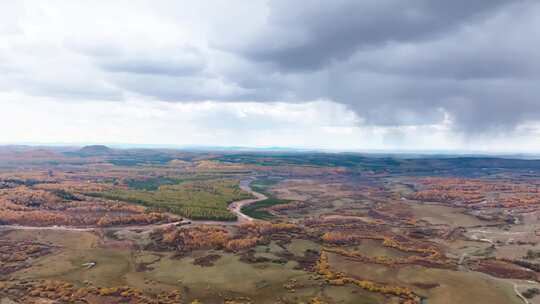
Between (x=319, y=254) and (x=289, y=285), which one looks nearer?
(x=289, y=285)

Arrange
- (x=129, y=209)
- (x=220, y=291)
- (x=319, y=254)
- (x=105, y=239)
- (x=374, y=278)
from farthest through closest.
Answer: (x=129, y=209) < (x=105, y=239) < (x=319, y=254) < (x=374, y=278) < (x=220, y=291)

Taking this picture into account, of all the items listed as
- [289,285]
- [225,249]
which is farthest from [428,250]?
[225,249]

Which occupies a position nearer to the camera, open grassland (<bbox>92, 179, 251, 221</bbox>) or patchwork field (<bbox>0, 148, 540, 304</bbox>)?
patchwork field (<bbox>0, 148, 540, 304</bbox>)

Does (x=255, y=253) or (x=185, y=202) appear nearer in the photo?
(x=255, y=253)

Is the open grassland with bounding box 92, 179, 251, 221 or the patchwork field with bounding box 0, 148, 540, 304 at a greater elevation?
the open grassland with bounding box 92, 179, 251, 221

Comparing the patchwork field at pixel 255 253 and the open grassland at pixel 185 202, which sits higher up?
the open grassland at pixel 185 202

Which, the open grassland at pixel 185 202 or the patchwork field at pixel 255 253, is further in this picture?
the open grassland at pixel 185 202

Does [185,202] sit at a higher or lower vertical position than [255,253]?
higher

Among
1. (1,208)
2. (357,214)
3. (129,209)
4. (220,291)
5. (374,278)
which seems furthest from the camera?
(357,214)

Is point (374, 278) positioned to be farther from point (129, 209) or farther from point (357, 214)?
point (129, 209)
